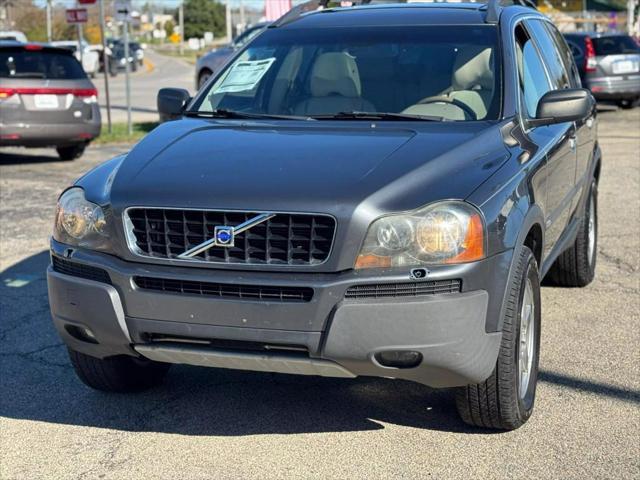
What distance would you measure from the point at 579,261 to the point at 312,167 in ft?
10.4

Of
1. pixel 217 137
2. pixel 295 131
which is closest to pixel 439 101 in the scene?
pixel 295 131

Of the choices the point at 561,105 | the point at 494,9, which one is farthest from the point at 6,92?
the point at 561,105

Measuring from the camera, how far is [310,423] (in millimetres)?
4621

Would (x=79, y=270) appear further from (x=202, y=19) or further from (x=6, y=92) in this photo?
(x=202, y=19)

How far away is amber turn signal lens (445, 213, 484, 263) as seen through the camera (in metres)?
3.86

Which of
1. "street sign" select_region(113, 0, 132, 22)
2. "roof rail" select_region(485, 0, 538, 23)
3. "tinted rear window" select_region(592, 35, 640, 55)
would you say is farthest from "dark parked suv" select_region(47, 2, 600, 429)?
"tinted rear window" select_region(592, 35, 640, 55)

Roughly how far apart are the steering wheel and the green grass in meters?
12.6

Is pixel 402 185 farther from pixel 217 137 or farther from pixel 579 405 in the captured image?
pixel 579 405

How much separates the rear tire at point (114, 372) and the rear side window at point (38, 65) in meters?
9.64

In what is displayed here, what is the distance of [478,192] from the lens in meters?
4.02

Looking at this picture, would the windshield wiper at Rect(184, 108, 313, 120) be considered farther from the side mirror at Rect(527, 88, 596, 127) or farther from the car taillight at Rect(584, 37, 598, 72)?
the car taillight at Rect(584, 37, 598, 72)

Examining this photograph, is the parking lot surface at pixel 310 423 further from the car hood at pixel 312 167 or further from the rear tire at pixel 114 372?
the car hood at pixel 312 167

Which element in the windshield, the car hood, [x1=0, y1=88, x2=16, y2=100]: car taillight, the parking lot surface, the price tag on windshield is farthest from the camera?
[x1=0, y1=88, x2=16, y2=100]: car taillight

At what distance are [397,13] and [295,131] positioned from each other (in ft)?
4.47
